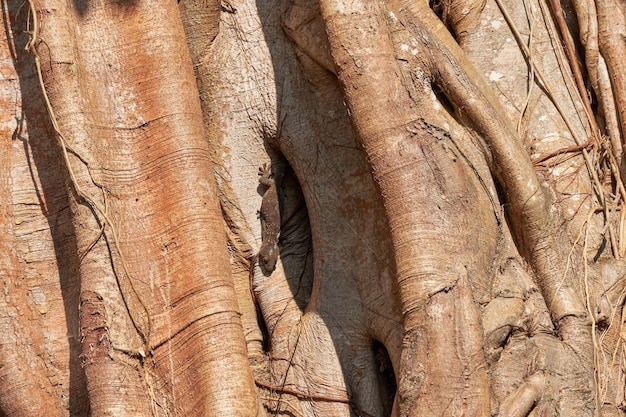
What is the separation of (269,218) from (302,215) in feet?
0.62

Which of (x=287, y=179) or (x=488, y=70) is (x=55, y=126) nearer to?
(x=287, y=179)

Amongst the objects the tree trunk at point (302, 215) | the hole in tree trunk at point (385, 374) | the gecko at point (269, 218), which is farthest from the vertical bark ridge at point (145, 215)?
the hole in tree trunk at point (385, 374)

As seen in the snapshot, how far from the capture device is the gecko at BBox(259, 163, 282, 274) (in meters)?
3.98

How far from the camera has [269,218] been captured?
401 centimetres

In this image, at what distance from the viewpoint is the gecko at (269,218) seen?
13.1 ft

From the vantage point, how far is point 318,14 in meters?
3.74

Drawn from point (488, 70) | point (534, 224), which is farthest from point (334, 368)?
point (488, 70)

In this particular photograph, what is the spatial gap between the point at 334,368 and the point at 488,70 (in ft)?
4.92

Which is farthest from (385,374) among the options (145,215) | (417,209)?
(145,215)

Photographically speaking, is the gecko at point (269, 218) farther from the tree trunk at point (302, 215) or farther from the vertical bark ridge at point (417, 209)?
the vertical bark ridge at point (417, 209)

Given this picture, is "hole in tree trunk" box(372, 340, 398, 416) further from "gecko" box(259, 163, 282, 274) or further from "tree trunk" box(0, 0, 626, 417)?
"gecko" box(259, 163, 282, 274)

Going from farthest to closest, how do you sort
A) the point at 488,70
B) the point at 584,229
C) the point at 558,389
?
the point at 488,70, the point at 584,229, the point at 558,389

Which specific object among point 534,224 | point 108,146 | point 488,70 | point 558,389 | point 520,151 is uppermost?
point 488,70

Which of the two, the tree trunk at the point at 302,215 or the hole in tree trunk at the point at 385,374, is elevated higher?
the tree trunk at the point at 302,215
